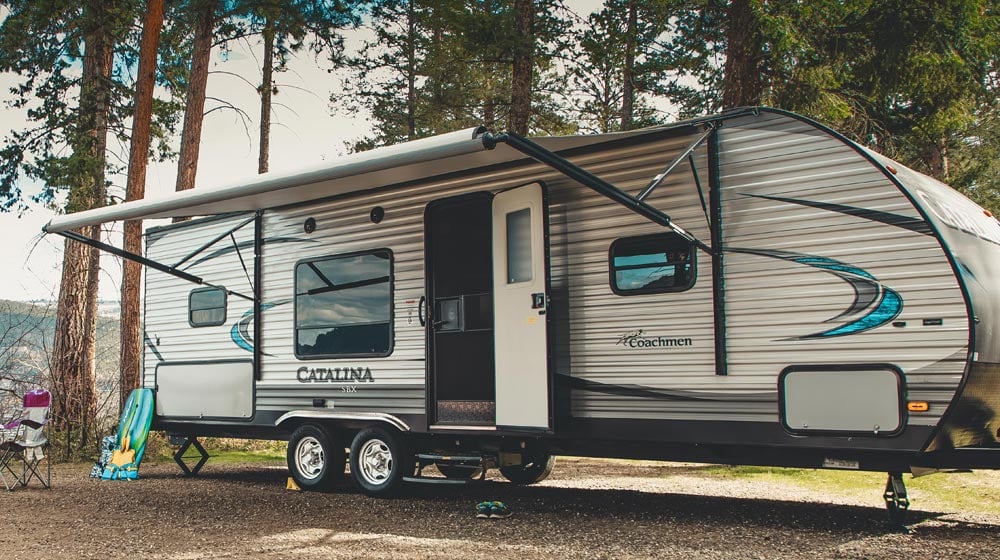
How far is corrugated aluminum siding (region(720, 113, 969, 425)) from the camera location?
546cm

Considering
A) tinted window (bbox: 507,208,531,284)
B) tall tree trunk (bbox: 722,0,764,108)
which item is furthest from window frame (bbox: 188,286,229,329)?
tall tree trunk (bbox: 722,0,764,108)

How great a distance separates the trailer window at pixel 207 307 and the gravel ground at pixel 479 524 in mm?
1747

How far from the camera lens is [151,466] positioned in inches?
463

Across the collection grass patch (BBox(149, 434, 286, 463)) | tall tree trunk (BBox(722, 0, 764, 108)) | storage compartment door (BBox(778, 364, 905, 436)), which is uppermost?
tall tree trunk (BBox(722, 0, 764, 108))

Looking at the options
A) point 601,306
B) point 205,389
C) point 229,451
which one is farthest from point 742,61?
point 229,451

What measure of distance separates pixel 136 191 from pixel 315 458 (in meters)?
6.48

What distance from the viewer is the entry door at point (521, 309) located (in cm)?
699

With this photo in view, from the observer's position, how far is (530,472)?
365 inches

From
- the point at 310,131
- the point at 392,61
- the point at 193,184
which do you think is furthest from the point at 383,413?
the point at 392,61

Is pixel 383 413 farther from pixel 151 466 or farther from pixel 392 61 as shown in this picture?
pixel 392 61

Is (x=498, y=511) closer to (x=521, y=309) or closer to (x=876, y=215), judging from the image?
(x=521, y=309)

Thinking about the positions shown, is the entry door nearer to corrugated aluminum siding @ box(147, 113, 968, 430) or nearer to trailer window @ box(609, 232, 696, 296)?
corrugated aluminum siding @ box(147, 113, 968, 430)

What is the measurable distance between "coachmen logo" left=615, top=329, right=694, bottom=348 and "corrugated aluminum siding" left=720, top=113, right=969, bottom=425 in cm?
37

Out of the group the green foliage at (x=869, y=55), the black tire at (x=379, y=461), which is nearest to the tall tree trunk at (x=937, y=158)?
the green foliage at (x=869, y=55)
